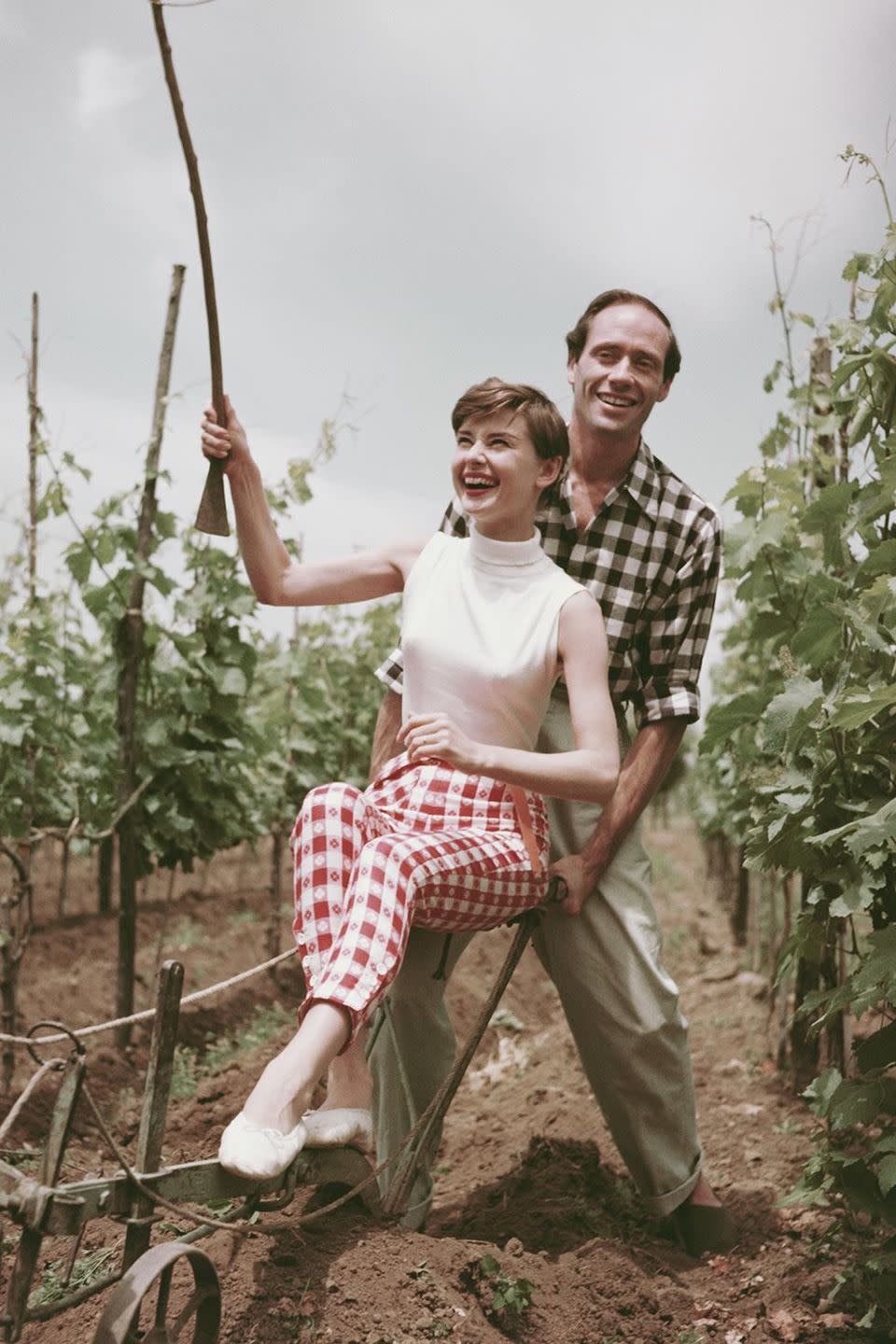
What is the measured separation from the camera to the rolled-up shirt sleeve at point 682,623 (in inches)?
139

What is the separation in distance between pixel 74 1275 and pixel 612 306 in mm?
2795

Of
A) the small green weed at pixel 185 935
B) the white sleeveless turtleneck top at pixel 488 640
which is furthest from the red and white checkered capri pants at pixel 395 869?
the small green weed at pixel 185 935

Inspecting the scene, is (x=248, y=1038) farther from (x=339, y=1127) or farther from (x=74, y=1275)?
(x=339, y=1127)

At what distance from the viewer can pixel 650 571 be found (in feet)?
11.5

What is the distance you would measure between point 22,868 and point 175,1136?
1.40 m

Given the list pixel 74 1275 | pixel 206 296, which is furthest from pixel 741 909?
pixel 206 296

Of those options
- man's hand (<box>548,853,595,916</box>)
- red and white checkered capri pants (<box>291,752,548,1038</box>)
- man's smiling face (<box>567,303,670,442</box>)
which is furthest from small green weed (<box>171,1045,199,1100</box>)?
man's smiling face (<box>567,303,670,442</box>)

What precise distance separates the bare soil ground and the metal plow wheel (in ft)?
0.29

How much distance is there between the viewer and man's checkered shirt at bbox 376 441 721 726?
3.52 m

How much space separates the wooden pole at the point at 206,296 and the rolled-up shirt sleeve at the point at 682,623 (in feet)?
4.42

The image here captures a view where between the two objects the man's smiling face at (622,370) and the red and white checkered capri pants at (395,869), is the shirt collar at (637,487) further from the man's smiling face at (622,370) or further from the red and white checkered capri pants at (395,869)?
the red and white checkered capri pants at (395,869)

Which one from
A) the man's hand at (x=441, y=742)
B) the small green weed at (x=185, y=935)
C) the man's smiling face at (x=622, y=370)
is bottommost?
the small green weed at (x=185, y=935)

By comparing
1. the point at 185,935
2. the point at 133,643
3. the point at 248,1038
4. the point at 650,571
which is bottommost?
the point at 185,935

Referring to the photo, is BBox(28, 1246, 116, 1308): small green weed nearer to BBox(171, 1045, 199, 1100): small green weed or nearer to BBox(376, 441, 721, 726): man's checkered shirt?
BBox(376, 441, 721, 726): man's checkered shirt
